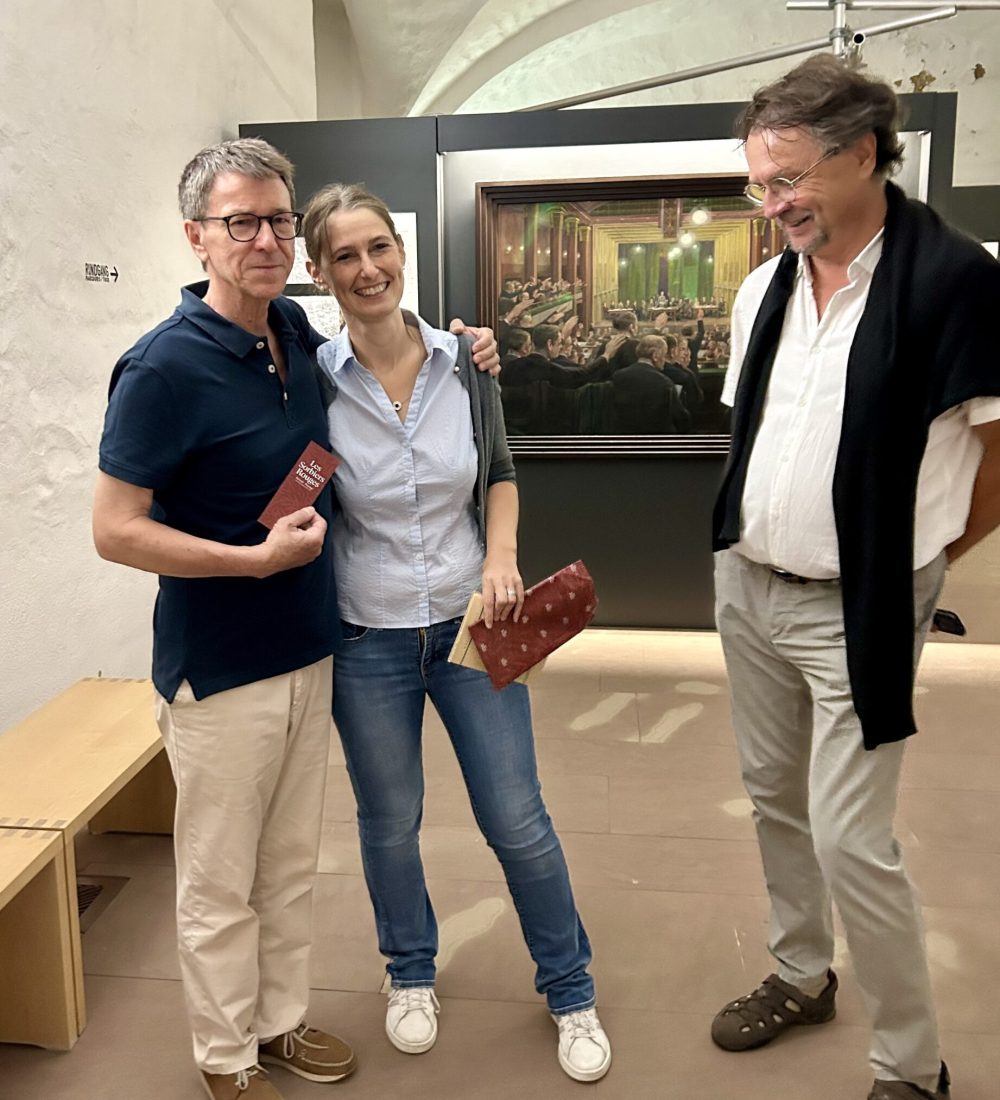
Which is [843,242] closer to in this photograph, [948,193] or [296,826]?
[296,826]

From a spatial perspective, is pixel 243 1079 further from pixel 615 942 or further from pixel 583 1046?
pixel 615 942

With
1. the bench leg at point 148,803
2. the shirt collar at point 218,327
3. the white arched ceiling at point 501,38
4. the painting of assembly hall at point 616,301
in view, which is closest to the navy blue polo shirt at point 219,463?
the shirt collar at point 218,327

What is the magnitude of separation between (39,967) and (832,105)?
2.35 m

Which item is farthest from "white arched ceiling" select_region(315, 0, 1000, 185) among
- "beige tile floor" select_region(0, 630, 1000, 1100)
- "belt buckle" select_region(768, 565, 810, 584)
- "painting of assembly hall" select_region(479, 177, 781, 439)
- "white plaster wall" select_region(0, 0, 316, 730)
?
Answer: "belt buckle" select_region(768, 565, 810, 584)

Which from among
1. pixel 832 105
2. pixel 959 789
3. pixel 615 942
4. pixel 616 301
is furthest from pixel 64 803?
pixel 616 301

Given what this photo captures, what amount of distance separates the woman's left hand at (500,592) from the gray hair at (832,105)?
0.91 m

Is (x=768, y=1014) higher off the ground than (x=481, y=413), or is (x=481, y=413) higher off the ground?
(x=481, y=413)

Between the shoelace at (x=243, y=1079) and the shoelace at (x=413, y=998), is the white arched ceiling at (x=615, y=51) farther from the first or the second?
the shoelace at (x=243, y=1079)

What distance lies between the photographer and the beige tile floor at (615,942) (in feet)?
6.51

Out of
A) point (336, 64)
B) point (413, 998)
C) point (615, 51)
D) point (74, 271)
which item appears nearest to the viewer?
point (413, 998)

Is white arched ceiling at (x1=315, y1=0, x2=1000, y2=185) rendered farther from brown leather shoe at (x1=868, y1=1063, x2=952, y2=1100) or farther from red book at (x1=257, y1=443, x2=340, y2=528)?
brown leather shoe at (x1=868, y1=1063, x2=952, y2=1100)

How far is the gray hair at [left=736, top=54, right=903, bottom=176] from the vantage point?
1.53 metres

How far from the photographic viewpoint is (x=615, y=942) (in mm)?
2445

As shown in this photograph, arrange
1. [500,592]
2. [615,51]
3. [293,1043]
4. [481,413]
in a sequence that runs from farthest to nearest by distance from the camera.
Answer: [615,51] < [293,1043] < [481,413] < [500,592]
